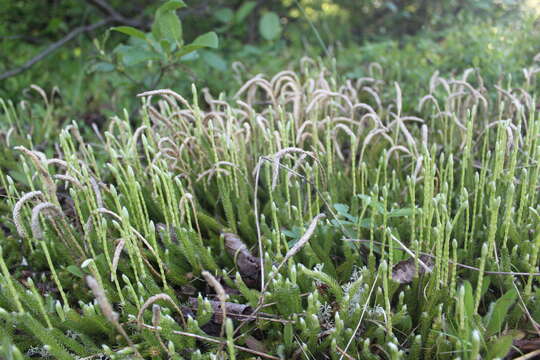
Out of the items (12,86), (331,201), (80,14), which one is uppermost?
(80,14)

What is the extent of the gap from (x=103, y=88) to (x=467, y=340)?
3.04 m

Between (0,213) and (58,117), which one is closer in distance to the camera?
(0,213)

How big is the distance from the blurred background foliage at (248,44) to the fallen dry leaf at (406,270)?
1.15 meters

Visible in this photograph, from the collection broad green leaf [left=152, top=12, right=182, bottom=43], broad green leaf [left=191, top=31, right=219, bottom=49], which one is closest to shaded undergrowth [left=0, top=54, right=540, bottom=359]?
broad green leaf [left=191, top=31, right=219, bottom=49]

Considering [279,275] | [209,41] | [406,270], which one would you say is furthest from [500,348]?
[209,41]

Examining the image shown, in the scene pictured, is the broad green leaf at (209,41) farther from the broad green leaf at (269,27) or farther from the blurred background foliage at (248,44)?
the broad green leaf at (269,27)

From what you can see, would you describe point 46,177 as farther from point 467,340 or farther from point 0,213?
point 467,340

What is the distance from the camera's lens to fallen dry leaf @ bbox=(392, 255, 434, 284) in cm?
124

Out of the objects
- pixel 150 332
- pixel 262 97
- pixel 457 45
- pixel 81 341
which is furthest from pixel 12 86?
pixel 457 45

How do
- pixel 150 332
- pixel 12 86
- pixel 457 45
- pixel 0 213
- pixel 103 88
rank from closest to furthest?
pixel 150 332, pixel 0 213, pixel 457 45, pixel 12 86, pixel 103 88

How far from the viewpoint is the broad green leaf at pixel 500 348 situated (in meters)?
0.98

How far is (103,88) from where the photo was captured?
11.0 ft

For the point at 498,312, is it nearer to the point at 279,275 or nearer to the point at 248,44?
the point at 279,275

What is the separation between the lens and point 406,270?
1255 millimetres
